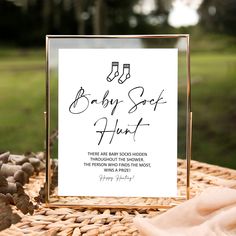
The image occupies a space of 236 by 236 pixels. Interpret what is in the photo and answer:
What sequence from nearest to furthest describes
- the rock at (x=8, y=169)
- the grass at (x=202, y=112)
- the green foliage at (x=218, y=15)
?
the rock at (x=8, y=169) → the green foliage at (x=218, y=15) → the grass at (x=202, y=112)

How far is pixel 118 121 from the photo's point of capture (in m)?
0.79

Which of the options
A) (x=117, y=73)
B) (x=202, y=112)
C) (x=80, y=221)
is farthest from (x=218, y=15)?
(x=80, y=221)

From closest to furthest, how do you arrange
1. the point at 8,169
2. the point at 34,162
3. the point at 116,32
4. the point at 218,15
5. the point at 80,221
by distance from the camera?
the point at 80,221 < the point at 8,169 < the point at 34,162 < the point at 218,15 < the point at 116,32

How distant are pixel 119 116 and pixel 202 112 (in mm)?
1294

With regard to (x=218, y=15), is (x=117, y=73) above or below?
below

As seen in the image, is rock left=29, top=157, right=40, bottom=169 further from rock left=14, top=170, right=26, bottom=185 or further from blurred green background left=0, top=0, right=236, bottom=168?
blurred green background left=0, top=0, right=236, bottom=168

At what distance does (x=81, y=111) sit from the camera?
795mm

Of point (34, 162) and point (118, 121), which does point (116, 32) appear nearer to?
point (34, 162)

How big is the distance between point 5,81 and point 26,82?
0.42 ft

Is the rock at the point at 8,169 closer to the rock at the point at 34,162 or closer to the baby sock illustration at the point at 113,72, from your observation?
the rock at the point at 34,162

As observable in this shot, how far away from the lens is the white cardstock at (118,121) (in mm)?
790

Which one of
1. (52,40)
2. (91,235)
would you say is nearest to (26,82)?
(52,40)

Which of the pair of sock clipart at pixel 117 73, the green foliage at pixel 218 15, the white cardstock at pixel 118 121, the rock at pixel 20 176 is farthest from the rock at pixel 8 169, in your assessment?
the green foliage at pixel 218 15

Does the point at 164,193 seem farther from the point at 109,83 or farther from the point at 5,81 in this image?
the point at 5,81
